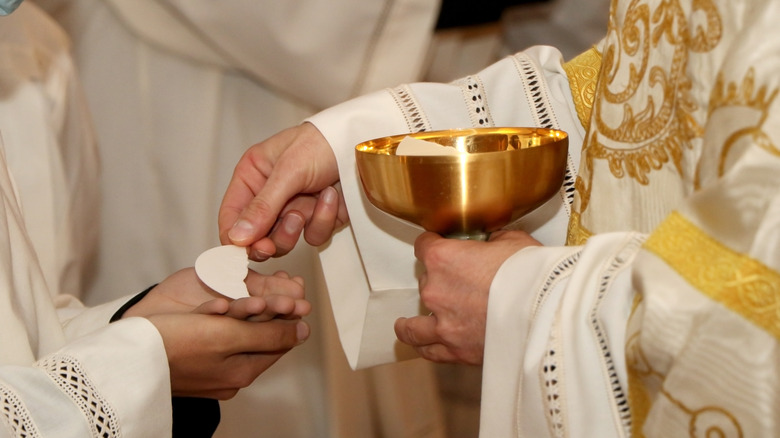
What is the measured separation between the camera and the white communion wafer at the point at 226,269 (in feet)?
3.67

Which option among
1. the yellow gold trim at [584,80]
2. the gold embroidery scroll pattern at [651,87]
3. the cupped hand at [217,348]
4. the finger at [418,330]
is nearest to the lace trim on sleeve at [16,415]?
the cupped hand at [217,348]

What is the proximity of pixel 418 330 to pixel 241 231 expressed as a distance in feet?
0.94

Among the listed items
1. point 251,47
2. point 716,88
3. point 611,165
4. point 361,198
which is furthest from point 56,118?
point 716,88

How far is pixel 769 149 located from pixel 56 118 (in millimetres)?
1212

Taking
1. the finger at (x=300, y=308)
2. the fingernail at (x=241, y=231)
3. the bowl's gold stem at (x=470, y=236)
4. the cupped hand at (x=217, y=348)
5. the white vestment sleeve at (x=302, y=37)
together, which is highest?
the white vestment sleeve at (x=302, y=37)

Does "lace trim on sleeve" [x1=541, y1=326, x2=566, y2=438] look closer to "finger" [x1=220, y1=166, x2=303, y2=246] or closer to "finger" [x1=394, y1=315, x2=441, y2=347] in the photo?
"finger" [x1=394, y1=315, x2=441, y2=347]

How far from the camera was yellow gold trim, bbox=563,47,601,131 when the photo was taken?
3.97 feet

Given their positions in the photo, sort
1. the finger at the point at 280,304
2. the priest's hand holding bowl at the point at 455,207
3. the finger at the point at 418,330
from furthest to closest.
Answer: the finger at the point at 280,304 < the finger at the point at 418,330 < the priest's hand holding bowl at the point at 455,207

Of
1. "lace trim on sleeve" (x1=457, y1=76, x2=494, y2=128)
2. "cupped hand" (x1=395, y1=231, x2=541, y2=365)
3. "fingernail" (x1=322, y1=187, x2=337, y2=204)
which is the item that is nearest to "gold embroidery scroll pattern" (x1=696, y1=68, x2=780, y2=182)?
"cupped hand" (x1=395, y1=231, x2=541, y2=365)

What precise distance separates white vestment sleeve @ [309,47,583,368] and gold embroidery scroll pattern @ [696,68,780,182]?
17.6 inches

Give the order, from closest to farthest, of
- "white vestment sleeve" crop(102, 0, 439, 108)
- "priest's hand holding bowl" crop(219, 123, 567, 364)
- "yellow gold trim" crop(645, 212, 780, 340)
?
"yellow gold trim" crop(645, 212, 780, 340) → "priest's hand holding bowl" crop(219, 123, 567, 364) → "white vestment sleeve" crop(102, 0, 439, 108)

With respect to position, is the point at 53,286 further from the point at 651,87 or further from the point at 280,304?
the point at 651,87

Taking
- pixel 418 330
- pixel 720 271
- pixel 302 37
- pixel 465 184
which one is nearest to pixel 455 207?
pixel 465 184

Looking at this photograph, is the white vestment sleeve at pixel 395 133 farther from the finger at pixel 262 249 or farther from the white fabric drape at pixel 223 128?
the white fabric drape at pixel 223 128
